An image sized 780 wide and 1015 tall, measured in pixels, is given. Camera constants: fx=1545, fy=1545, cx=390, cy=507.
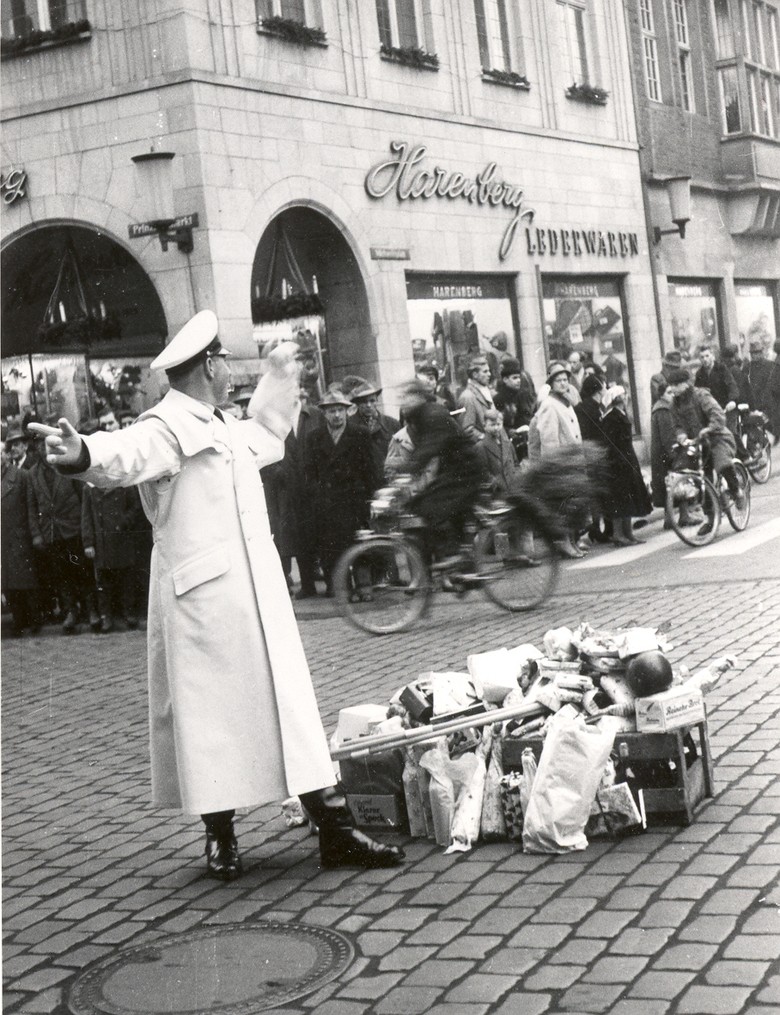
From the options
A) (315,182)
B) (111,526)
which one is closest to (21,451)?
(111,526)

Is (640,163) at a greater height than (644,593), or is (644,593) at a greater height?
(640,163)

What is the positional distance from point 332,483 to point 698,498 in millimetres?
3340

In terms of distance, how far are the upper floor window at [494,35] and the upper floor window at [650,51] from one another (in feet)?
16.2

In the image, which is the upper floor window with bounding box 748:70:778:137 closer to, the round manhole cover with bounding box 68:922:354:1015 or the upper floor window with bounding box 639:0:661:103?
the upper floor window with bounding box 639:0:661:103

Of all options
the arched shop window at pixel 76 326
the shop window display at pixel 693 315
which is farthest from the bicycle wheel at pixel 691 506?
the shop window display at pixel 693 315

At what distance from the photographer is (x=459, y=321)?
67.9 feet

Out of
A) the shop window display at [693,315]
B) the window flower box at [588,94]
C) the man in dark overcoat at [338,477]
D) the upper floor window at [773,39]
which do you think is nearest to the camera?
the man in dark overcoat at [338,477]

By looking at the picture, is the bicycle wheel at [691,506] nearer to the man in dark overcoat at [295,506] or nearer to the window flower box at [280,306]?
the man in dark overcoat at [295,506]

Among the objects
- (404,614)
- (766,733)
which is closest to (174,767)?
(766,733)

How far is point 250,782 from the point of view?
5.16 m

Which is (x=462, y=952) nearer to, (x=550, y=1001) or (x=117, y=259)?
(x=550, y=1001)

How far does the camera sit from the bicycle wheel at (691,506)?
13.6 m

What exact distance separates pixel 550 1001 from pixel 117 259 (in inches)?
559

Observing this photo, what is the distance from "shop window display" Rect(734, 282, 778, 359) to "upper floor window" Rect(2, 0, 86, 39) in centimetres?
1672
